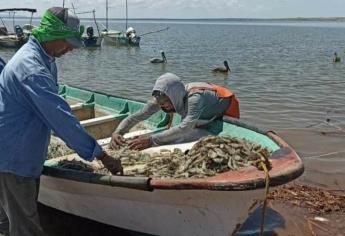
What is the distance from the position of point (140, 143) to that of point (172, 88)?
0.80 metres

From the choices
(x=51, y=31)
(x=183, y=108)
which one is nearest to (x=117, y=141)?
(x=183, y=108)

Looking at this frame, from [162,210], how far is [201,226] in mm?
401

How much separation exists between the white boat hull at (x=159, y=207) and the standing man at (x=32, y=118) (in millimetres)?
709

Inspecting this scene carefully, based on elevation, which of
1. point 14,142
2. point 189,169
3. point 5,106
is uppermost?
point 5,106

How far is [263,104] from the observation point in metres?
15.1

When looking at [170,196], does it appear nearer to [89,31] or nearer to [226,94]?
[226,94]

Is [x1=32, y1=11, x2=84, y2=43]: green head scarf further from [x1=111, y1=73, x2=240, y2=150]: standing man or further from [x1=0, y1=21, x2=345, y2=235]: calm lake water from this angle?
[x1=0, y1=21, x2=345, y2=235]: calm lake water

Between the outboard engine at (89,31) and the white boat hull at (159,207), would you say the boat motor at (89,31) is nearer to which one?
the outboard engine at (89,31)

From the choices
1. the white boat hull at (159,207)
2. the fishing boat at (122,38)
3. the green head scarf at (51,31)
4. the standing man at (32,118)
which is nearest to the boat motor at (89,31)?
the fishing boat at (122,38)

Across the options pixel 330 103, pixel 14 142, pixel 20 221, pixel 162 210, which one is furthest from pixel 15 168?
pixel 330 103

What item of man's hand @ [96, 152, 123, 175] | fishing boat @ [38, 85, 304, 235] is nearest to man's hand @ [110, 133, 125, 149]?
fishing boat @ [38, 85, 304, 235]

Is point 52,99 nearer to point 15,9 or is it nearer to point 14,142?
point 14,142

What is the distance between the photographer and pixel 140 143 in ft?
17.9

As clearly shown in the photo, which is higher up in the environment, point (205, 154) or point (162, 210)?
point (205, 154)
